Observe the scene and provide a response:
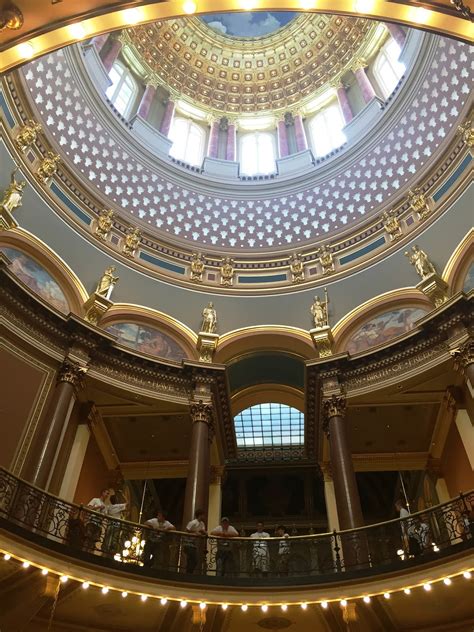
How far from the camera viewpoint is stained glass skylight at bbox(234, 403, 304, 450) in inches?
945

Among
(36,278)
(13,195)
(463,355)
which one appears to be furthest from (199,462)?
(13,195)

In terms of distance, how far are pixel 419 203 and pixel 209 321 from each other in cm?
914

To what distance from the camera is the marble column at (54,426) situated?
43.2ft

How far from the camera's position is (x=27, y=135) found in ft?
59.9

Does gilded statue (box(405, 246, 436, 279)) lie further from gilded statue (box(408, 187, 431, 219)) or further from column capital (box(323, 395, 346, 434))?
column capital (box(323, 395, 346, 434))

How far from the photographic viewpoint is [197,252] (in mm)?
22578

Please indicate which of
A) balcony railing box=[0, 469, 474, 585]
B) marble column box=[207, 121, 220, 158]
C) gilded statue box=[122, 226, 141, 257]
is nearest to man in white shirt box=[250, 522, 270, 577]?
balcony railing box=[0, 469, 474, 585]

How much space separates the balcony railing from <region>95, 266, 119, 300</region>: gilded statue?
26.4ft

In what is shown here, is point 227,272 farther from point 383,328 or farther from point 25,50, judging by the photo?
point 25,50

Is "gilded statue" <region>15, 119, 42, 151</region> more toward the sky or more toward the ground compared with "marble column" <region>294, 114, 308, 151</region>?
more toward the ground

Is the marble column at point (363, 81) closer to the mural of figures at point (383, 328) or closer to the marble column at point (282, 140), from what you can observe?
the marble column at point (282, 140)

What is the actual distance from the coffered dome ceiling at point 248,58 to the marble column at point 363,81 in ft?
2.32

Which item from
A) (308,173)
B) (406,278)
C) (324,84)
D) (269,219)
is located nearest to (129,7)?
(406,278)

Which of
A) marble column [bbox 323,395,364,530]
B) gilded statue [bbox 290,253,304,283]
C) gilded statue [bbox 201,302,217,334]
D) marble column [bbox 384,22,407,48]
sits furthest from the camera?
A: marble column [bbox 384,22,407,48]
